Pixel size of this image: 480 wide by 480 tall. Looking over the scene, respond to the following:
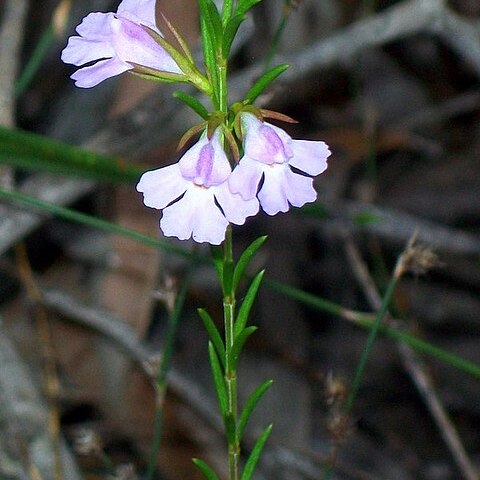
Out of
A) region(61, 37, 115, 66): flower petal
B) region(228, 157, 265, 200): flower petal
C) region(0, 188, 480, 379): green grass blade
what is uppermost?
region(61, 37, 115, 66): flower petal

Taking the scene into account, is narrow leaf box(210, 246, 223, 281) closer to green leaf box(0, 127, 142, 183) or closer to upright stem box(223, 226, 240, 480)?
upright stem box(223, 226, 240, 480)

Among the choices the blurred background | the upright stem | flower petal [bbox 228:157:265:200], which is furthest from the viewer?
the blurred background

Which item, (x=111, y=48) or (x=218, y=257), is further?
(x=218, y=257)

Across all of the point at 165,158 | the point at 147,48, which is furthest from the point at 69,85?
the point at 147,48

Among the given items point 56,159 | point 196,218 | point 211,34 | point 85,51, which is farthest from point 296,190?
point 56,159

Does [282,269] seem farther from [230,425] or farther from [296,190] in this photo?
[296,190]

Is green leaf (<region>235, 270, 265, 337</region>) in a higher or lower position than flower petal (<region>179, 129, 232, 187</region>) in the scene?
lower

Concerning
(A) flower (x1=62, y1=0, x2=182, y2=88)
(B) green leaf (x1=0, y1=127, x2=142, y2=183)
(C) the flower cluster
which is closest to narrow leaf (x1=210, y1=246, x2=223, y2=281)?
(C) the flower cluster
